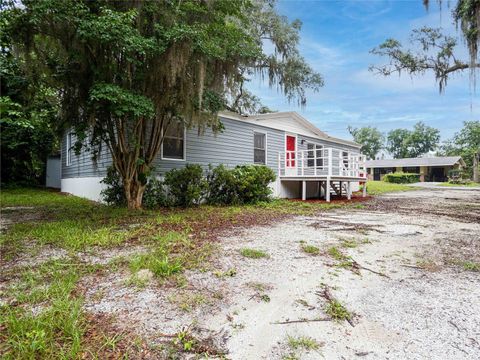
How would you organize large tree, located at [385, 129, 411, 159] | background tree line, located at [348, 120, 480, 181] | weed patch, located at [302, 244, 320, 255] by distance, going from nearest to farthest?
weed patch, located at [302, 244, 320, 255]
background tree line, located at [348, 120, 480, 181]
large tree, located at [385, 129, 411, 159]

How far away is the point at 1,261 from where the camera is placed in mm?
3229

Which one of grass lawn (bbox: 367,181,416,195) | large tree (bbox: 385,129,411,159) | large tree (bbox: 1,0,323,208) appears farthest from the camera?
large tree (bbox: 385,129,411,159)

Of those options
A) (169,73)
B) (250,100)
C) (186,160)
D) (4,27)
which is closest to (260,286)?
(169,73)

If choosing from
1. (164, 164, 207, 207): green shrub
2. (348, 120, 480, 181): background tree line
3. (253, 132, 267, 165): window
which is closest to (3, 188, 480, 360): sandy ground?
(164, 164, 207, 207): green shrub

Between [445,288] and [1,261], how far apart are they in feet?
15.2

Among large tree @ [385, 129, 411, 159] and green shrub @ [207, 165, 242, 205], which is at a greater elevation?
large tree @ [385, 129, 411, 159]

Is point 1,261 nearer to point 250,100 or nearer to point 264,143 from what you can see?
point 264,143

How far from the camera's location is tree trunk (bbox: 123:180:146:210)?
7238 mm

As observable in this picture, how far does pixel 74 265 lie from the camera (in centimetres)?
307

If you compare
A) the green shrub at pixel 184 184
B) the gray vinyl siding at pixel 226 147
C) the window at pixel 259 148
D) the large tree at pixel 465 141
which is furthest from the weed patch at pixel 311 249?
the large tree at pixel 465 141

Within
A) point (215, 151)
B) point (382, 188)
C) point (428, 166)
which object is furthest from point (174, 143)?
point (428, 166)

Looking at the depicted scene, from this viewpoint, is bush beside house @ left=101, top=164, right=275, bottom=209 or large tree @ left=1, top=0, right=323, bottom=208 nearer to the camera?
large tree @ left=1, top=0, right=323, bottom=208

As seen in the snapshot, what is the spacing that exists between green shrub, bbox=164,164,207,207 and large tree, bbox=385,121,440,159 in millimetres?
57100

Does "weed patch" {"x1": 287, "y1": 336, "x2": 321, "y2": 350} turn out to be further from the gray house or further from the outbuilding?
the outbuilding
